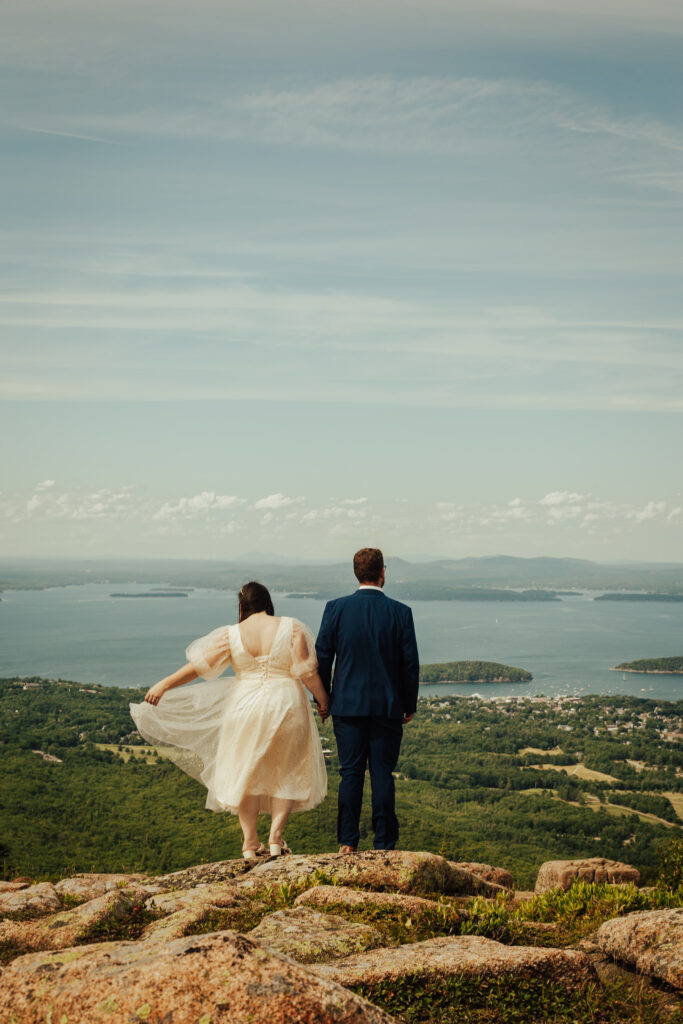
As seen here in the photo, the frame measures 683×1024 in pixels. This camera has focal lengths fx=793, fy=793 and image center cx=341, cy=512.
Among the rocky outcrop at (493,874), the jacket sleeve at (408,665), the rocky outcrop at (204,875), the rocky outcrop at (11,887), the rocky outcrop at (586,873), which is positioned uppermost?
the jacket sleeve at (408,665)

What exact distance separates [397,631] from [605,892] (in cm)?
200

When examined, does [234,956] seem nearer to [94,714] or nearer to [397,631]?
[397,631]

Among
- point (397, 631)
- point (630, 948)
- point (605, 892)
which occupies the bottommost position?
point (605, 892)

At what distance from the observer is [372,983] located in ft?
8.87

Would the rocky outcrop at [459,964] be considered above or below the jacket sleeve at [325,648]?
below

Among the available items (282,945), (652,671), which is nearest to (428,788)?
(282,945)

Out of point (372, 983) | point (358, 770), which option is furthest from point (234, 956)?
point (358, 770)

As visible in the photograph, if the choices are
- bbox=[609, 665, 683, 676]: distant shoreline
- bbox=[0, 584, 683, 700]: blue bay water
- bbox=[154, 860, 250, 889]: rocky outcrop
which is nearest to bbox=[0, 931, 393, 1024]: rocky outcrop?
bbox=[154, 860, 250, 889]: rocky outcrop

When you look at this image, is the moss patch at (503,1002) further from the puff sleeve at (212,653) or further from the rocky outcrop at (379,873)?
the puff sleeve at (212,653)

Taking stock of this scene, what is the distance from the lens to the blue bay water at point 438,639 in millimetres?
99938

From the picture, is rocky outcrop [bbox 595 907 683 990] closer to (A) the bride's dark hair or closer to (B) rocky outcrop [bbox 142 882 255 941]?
(B) rocky outcrop [bbox 142 882 255 941]

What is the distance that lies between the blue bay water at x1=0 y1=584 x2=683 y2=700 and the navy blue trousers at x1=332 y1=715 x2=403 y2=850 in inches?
3208

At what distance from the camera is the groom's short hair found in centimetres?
551

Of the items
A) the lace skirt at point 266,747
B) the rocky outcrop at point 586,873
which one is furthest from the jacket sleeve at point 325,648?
the rocky outcrop at point 586,873
